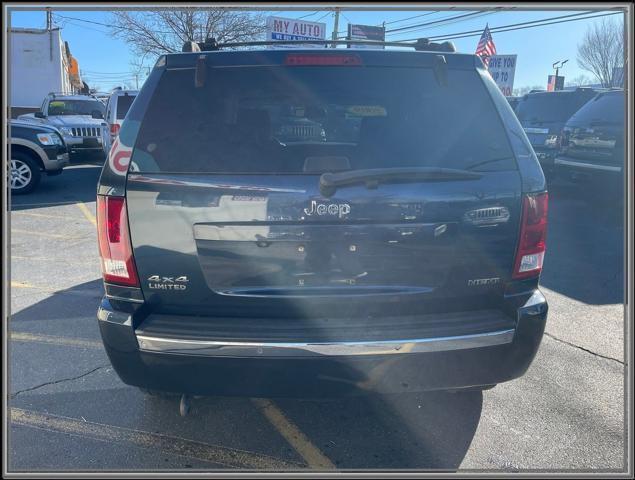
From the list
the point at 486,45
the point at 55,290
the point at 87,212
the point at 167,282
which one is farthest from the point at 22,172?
the point at 486,45

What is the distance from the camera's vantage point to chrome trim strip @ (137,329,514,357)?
7.46ft

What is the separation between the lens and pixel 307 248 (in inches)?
92.8

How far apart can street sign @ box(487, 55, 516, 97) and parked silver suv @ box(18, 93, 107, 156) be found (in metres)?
11.8

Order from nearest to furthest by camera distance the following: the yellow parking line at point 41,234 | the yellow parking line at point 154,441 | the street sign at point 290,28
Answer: the yellow parking line at point 154,441 → the yellow parking line at point 41,234 → the street sign at point 290,28

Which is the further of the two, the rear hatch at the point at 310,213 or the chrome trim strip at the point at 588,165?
the chrome trim strip at the point at 588,165

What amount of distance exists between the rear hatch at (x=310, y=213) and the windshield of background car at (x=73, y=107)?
47.3 feet

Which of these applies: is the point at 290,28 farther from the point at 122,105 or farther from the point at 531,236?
Answer: the point at 531,236

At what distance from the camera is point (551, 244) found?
24.2 feet

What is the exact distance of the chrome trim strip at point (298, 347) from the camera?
227 centimetres

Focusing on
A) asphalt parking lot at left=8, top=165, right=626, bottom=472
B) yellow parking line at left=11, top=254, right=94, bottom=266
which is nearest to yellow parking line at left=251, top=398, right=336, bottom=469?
asphalt parking lot at left=8, top=165, right=626, bottom=472

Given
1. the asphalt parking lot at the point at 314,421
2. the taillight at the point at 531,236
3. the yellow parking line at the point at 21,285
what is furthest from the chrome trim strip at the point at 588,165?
the yellow parking line at the point at 21,285

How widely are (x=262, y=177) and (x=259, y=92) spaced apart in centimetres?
58

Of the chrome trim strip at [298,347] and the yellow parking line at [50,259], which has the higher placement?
the chrome trim strip at [298,347]

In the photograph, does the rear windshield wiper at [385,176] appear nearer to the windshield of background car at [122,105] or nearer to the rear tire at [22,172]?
the rear tire at [22,172]
